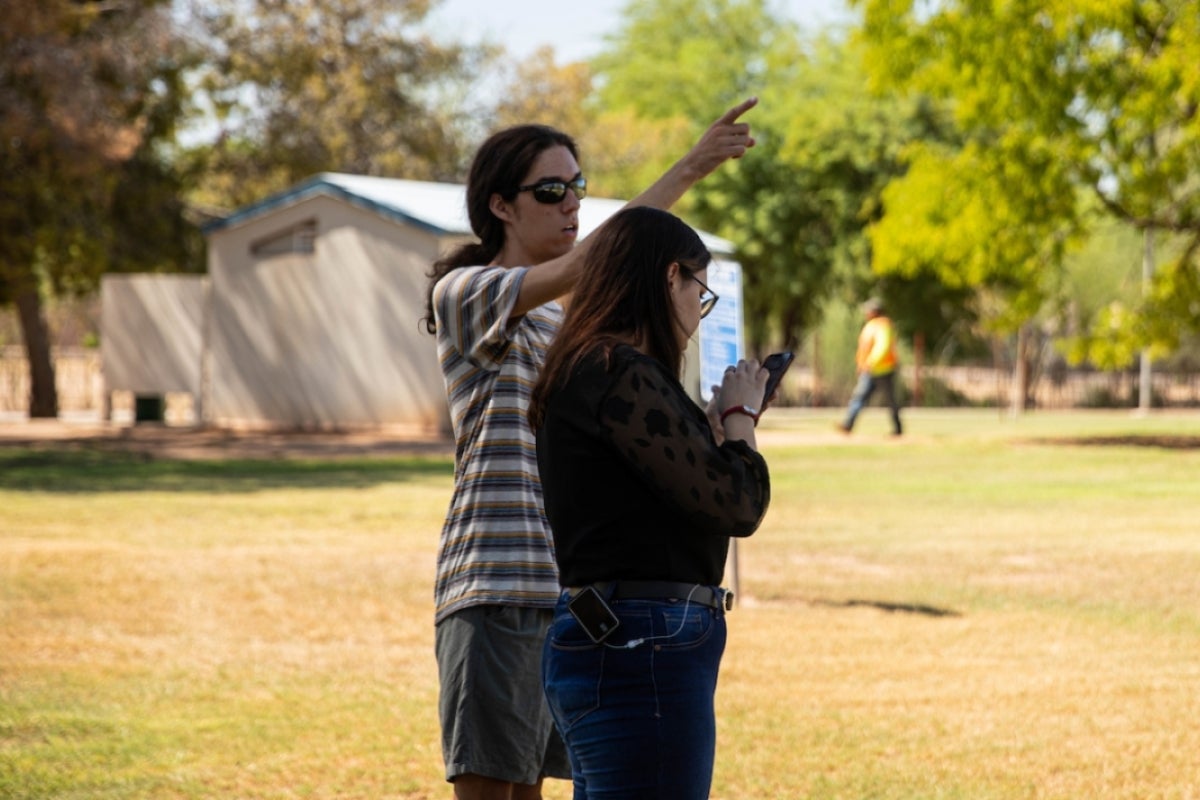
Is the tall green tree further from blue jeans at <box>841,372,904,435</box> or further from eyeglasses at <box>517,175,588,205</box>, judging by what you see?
eyeglasses at <box>517,175,588,205</box>

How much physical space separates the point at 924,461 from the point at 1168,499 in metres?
5.48

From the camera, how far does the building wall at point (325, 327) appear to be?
88.6 feet

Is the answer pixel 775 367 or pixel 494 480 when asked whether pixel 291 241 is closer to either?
pixel 494 480

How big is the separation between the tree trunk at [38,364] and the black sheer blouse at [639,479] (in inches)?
1151

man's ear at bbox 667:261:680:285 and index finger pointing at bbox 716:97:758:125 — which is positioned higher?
index finger pointing at bbox 716:97:758:125

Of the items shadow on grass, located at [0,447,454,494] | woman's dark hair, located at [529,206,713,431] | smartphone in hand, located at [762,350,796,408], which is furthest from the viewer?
shadow on grass, located at [0,447,454,494]

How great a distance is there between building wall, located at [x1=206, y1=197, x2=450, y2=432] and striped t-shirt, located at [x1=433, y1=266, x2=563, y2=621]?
2214cm

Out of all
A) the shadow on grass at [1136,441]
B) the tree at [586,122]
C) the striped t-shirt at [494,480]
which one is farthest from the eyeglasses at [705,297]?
the tree at [586,122]

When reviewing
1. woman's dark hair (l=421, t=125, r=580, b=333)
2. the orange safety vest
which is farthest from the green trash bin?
woman's dark hair (l=421, t=125, r=580, b=333)

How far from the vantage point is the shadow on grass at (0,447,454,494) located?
18719 mm

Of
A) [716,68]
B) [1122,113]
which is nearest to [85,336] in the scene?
[716,68]

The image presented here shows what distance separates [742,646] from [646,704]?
19.9 ft

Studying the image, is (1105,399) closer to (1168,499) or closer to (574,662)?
(1168,499)

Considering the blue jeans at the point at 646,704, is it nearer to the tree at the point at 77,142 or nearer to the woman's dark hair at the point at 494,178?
the woman's dark hair at the point at 494,178
